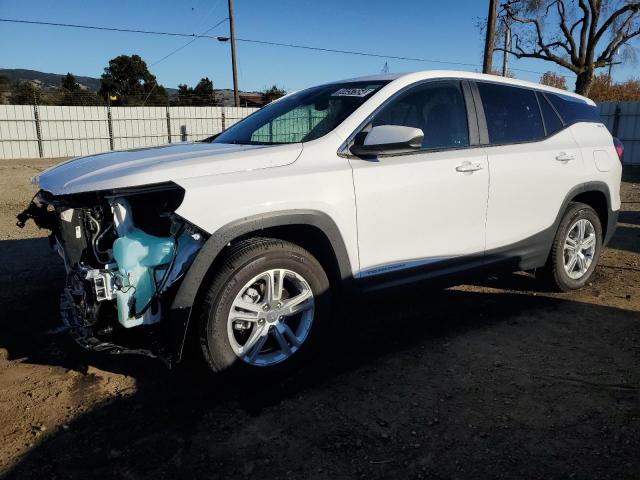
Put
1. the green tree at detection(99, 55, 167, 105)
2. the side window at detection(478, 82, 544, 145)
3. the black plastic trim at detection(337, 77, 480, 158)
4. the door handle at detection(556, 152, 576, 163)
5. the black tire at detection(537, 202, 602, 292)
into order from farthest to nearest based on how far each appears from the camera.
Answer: the green tree at detection(99, 55, 167, 105)
the black tire at detection(537, 202, 602, 292)
the door handle at detection(556, 152, 576, 163)
the side window at detection(478, 82, 544, 145)
the black plastic trim at detection(337, 77, 480, 158)

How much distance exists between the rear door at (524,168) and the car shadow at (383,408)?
0.66 metres

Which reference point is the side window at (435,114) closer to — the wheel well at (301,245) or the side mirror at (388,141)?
the side mirror at (388,141)

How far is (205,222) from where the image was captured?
272 cm

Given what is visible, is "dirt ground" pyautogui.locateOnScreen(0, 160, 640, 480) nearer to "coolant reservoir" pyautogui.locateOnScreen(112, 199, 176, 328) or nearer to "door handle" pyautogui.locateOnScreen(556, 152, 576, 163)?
"coolant reservoir" pyautogui.locateOnScreen(112, 199, 176, 328)

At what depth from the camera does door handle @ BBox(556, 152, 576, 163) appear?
14.1 ft

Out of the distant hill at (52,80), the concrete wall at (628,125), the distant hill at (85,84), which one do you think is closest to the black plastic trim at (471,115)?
the concrete wall at (628,125)

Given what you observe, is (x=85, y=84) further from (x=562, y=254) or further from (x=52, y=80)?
(x=562, y=254)

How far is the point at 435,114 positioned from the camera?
3.80 meters

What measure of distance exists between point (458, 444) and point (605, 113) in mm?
19235

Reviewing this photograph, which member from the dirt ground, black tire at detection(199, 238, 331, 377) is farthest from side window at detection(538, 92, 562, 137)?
black tire at detection(199, 238, 331, 377)

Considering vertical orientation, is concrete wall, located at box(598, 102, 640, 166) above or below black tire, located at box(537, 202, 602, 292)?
above

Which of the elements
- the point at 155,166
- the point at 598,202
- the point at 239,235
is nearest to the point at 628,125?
the point at 598,202

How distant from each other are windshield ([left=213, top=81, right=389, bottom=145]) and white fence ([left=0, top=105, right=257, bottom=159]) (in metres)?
18.1

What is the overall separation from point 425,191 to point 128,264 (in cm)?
191
